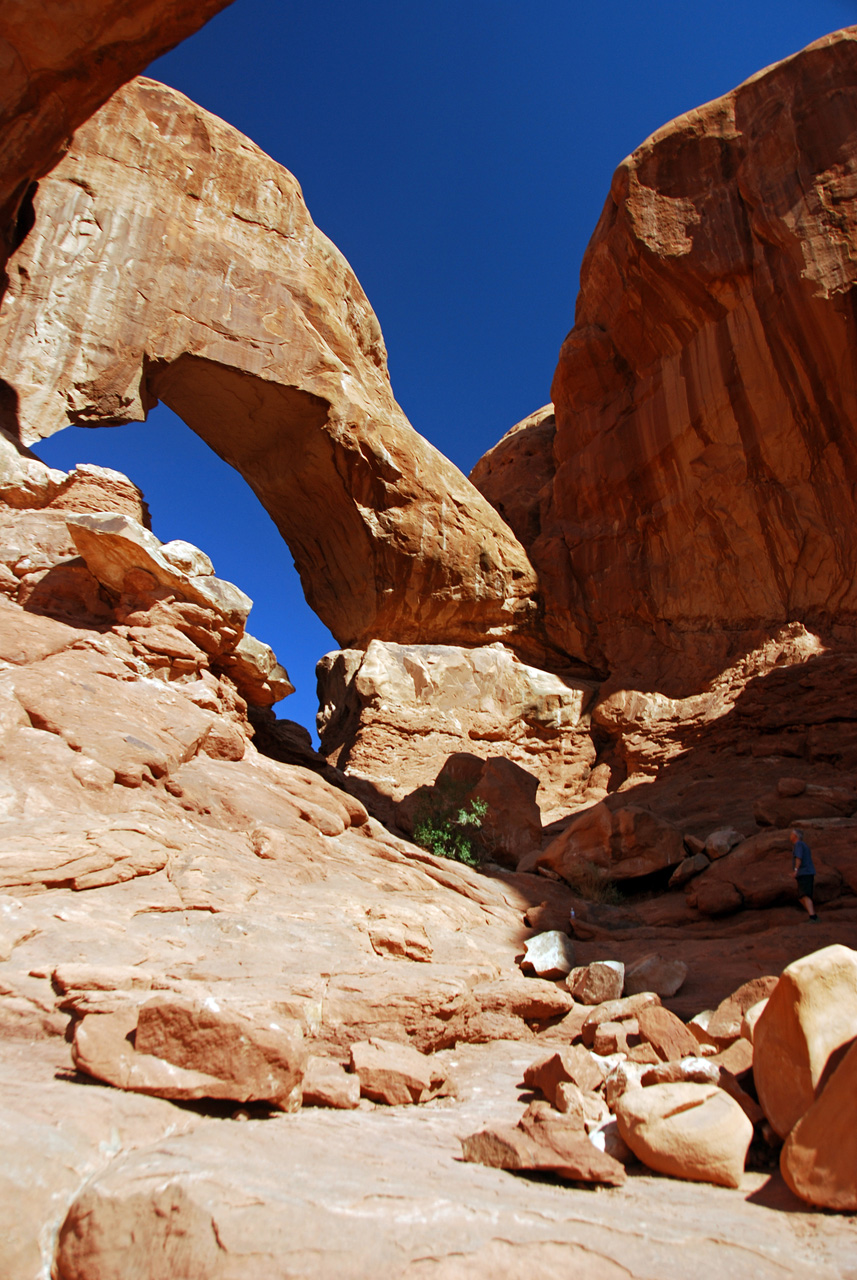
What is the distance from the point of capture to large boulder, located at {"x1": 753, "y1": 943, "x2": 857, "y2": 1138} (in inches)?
113

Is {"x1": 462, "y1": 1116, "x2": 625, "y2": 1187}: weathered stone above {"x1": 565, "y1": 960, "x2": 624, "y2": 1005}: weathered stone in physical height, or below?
below

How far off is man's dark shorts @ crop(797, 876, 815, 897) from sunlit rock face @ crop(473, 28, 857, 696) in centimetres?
824

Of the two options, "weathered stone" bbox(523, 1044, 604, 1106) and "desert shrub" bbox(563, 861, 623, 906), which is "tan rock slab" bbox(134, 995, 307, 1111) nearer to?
"weathered stone" bbox(523, 1044, 604, 1106)

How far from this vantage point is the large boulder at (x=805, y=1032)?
2.86 meters

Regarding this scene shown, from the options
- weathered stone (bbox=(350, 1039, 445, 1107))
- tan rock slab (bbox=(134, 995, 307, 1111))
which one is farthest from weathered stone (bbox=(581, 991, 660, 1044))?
tan rock slab (bbox=(134, 995, 307, 1111))

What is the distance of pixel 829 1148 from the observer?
98.6 inches

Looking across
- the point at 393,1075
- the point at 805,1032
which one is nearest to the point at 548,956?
the point at 393,1075

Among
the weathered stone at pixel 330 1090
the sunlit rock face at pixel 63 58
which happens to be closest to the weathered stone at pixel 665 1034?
the weathered stone at pixel 330 1090

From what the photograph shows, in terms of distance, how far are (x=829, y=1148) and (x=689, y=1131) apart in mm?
543

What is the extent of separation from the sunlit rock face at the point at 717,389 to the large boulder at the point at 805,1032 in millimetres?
13273

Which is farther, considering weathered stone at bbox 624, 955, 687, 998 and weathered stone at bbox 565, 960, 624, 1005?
weathered stone at bbox 624, 955, 687, 998

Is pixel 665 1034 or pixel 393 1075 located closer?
pixel 393 1075

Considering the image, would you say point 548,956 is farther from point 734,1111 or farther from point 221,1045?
point 221,1045

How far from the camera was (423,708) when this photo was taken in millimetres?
16719
